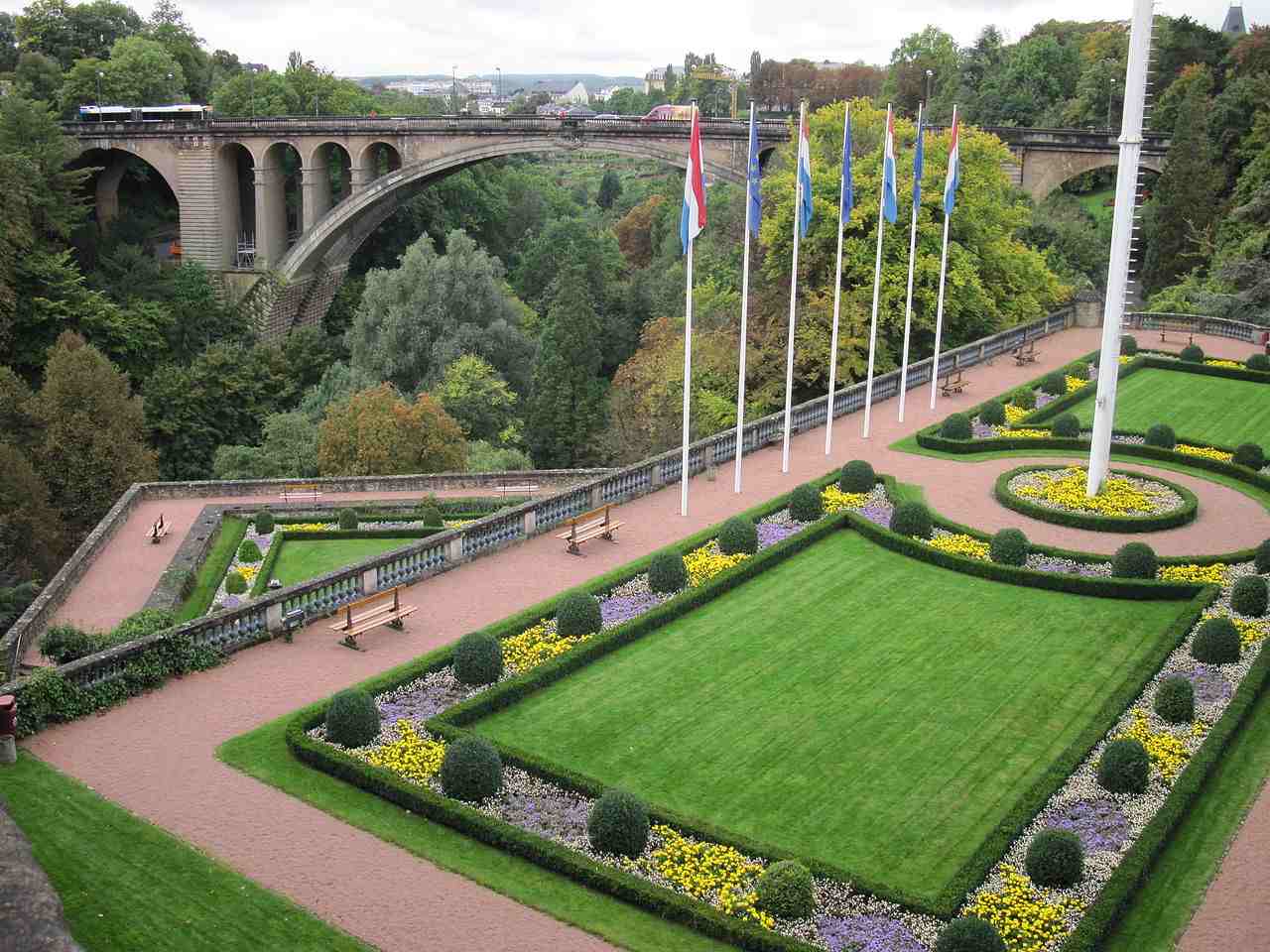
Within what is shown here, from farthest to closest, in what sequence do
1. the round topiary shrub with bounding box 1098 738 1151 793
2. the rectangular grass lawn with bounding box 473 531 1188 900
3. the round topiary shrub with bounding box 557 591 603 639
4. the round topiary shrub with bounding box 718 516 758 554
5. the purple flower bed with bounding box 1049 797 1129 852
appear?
the round topiary shrub with bounding box 718 516 758 554, the round topiary shrub with bounding box 557 591 603 639, the round topiary shrub with bounding box 1098 738 1151 793, the rectangular grass lawn with bounding box 473 531 1188 900, the purple flower bed with bounding box 1049 797 1129 852

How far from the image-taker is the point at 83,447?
181ft

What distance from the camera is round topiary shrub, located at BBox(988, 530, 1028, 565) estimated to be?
3148 centimetres

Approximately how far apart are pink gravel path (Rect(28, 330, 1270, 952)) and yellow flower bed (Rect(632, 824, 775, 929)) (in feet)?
5.72

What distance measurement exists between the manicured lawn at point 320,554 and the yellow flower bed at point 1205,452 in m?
22.3

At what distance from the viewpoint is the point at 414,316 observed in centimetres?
6894

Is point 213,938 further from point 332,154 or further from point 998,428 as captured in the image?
point 332,154

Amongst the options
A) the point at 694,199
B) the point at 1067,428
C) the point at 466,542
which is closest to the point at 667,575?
the point at 466,542

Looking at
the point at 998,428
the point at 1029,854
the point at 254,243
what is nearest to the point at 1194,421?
the point at 998,428

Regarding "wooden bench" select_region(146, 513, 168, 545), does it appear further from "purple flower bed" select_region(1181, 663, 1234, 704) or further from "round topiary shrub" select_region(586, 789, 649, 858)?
"purple flower bed" select_region(1181, 663, 1234, 704)

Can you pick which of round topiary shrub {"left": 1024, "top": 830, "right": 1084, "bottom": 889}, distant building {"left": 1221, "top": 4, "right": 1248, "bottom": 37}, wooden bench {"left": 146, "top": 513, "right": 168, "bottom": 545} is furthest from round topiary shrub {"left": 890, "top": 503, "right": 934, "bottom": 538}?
distant building {"left": 1221, "top": 4, "right": 1248, "bottom": 37}

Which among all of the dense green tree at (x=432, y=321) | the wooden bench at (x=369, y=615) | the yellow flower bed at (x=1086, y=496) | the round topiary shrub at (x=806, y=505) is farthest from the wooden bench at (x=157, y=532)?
the dense green tree at (x=432, y=321)

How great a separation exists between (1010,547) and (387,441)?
1024 inches

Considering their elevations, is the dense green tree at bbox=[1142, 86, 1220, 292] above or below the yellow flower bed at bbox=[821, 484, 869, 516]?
above

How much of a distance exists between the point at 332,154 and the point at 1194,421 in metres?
65.0
